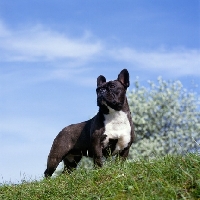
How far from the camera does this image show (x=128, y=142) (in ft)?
38.3

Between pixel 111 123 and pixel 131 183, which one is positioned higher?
pixel 111 123

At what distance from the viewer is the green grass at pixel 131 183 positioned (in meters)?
7.07

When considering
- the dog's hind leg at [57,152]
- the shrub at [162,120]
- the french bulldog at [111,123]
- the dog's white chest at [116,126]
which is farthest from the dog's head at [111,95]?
the shrub at [162,120]

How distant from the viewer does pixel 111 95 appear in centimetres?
1133

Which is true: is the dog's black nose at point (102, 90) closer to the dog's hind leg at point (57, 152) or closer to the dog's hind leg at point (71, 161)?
the dog's hind leg at point (57, 152)

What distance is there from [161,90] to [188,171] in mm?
14698

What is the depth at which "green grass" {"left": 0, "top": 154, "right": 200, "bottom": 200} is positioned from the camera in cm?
707

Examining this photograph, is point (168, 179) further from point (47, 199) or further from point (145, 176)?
point (47, 199)

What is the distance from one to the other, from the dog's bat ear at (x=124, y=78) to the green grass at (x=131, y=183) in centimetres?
263

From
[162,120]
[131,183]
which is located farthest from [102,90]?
[162,120]

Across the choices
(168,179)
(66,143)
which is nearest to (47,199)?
(168,179)

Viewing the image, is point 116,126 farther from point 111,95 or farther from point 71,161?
point 71,161

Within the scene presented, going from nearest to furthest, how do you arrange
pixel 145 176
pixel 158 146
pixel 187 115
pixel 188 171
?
pixel 188 171 < pixel 145 176 < pixel 158 146 < pixel 187 115

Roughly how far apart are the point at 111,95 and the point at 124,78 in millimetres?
629
